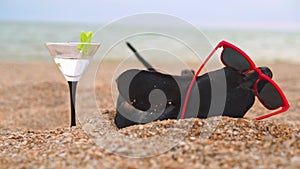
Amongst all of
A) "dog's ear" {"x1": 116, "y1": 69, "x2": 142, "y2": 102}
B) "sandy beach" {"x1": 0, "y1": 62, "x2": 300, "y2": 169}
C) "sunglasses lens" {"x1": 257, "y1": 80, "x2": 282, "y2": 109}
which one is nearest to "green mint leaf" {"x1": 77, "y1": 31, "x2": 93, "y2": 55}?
"dog's ear" {"x1": 116, "y1": 69, "x2": 142, "y2": 102}

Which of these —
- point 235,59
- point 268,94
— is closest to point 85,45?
point 235,59

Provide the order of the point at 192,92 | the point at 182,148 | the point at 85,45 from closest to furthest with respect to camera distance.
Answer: the point at 182,148 < the point at 192,92 < the point at 85,45

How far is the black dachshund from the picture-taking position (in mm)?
2422

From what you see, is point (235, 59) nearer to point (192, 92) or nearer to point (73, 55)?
point (192, 92)

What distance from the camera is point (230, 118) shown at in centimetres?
236

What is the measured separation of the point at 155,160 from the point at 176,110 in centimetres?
69

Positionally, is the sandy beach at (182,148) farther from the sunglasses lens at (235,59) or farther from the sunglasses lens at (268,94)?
the sunglasses lens at (235,59)

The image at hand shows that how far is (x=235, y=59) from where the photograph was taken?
2488mm

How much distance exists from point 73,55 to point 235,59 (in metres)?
1.14

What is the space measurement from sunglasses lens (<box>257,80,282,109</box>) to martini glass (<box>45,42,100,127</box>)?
45.9 inches

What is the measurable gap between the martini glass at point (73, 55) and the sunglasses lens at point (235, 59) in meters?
0.90

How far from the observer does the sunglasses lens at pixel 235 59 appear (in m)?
2.46

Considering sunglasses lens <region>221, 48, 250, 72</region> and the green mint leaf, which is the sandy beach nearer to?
sunglasses lens <region>221, 48, 250, 72</region>

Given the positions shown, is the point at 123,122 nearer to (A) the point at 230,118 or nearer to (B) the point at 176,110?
(B) the point at 176,110
